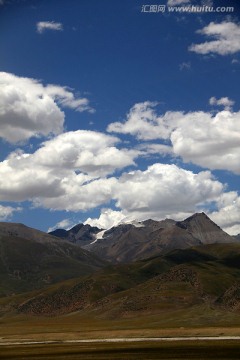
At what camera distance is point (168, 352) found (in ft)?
239

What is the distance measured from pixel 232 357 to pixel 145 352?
17126 millimetres

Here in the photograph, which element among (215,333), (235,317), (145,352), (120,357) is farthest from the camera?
(235,317)

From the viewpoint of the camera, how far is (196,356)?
2581 inches

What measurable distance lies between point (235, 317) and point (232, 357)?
465 ft

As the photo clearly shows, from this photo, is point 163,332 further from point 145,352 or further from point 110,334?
point 145,352

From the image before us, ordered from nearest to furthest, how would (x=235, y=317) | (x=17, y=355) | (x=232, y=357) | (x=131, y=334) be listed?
(x=232, y=357) → (x=17, y=355) → (x=131, y=334) → (x=235, y=317)

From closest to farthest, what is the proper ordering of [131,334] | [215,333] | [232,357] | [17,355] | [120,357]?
[232,357] < [120,357] < [17,355] < [215,333] < [131,334]

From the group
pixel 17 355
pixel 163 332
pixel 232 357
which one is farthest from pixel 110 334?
pixel 232 357

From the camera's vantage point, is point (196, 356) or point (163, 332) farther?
point (163, 332)

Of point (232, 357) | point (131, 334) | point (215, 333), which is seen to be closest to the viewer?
point (232, 357)

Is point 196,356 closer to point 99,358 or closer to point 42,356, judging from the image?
point 99,358

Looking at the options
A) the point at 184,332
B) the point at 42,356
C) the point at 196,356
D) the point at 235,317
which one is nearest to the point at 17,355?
the point at 42,356

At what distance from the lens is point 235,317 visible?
196000mm

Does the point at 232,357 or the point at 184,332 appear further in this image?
the point at 184,332
